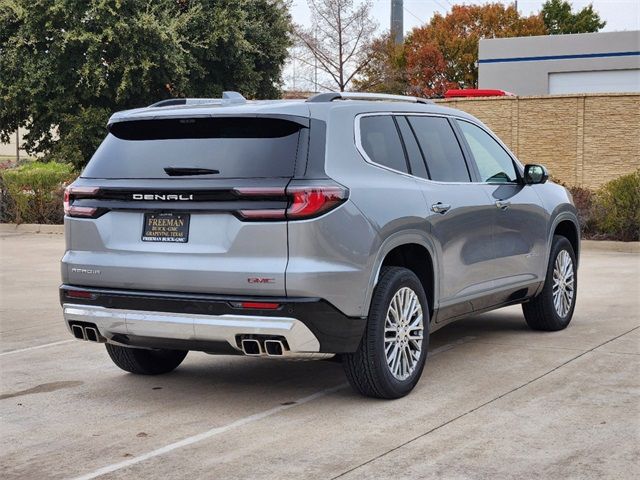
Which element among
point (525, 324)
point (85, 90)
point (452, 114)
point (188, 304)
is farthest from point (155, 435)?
point (85, 90)

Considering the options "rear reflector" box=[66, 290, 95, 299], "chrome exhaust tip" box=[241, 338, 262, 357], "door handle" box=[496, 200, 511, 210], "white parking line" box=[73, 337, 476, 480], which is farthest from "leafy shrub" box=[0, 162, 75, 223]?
"chrome exhaust tip" box=[241, 338, 262, 357]

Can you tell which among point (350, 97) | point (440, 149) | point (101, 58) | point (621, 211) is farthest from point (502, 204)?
point (101, 58)

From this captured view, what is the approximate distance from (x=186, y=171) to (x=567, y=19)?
252 feet

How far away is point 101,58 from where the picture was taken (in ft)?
117

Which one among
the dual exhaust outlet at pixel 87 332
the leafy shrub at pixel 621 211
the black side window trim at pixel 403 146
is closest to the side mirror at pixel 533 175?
the black side window trim at pixel 403 146

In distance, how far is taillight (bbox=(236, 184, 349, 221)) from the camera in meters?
5.92

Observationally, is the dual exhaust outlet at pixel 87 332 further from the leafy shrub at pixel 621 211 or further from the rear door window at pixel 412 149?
the leafy shrub at pixel 621 211

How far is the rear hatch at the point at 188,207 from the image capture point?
19.5 ft

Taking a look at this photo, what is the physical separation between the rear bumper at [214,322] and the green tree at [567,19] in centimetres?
7536

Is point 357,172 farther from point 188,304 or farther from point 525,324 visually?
point 525,324

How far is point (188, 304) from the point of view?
19.8ft

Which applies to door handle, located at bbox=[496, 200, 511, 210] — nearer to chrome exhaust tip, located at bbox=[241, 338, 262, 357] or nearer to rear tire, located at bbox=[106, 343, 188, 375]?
rear tire, located at bbox=[106, 343, 188, 375]

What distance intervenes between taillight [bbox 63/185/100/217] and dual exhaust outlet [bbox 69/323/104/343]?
684 millimetres

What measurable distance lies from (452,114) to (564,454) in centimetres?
327
